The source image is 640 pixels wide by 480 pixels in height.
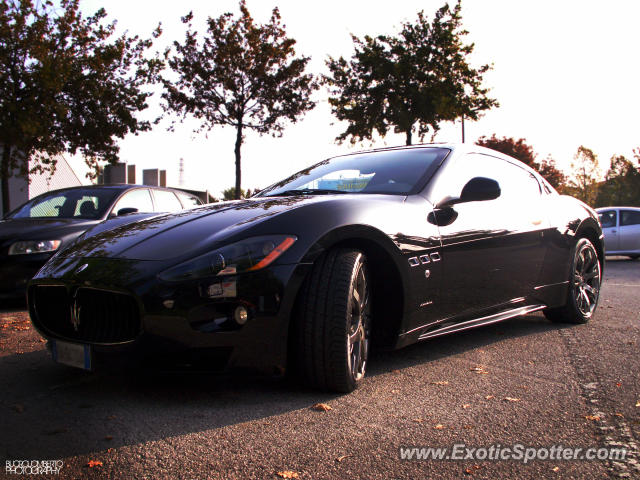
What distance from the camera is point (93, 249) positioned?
10.5 ft

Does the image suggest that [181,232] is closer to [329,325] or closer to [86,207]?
[329,325]

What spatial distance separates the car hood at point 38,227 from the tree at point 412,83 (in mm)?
17598

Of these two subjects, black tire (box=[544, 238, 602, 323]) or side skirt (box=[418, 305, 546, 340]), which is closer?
side skirt (box=[418, 305, 546, 340])

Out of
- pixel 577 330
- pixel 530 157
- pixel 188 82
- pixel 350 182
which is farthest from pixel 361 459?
pixel 530 157

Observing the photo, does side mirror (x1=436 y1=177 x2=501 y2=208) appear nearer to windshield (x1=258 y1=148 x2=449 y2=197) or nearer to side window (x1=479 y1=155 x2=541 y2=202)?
windshield (x1=258 y1=148 x2=449 y2=197)

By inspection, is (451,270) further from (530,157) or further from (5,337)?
(530,157)

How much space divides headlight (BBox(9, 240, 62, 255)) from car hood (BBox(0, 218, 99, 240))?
0.06m

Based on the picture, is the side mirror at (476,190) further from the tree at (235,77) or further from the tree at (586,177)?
the tree at (586,177)

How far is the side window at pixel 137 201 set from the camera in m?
7.41

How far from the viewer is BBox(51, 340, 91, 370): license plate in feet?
9.15

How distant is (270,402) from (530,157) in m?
45.0
